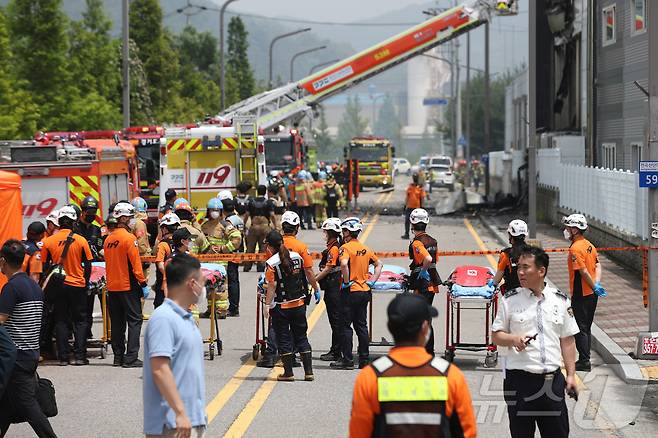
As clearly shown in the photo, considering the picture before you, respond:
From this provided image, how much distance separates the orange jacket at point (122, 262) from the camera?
1408 cm

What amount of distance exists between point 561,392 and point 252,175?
21.0 metres

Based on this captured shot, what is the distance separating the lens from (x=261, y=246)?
22.8 metres

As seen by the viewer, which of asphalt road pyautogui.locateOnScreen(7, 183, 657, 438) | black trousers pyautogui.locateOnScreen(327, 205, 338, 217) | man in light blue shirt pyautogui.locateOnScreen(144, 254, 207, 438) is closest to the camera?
man in light blue shirt pyautogui.locateOnScreen(144, 254, 207, 438)

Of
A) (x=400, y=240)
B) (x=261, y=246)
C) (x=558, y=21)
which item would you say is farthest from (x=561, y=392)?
(x=558, y=21)

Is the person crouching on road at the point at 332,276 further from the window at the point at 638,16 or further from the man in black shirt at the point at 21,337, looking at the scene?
the window at the point at 638,16

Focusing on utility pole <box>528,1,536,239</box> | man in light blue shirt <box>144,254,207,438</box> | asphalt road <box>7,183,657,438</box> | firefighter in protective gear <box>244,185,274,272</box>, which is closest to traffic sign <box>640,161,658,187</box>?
asphalt road <box>7,183,657,438</box>

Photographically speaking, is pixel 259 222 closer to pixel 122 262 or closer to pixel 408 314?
pixel 122 262

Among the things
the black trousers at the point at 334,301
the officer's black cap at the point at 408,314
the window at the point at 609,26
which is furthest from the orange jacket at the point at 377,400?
the window at the point at 609,26

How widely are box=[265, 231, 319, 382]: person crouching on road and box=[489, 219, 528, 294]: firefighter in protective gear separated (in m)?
2.04

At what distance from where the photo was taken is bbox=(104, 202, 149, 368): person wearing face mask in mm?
14094

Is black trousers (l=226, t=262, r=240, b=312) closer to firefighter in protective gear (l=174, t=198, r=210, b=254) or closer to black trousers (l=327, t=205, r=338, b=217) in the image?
firefighter in protective gear (l=174, t=198, r=210, b=254)

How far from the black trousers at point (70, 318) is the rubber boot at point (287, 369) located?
8.33 feet

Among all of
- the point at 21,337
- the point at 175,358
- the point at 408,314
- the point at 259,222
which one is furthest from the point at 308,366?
the point at 259,222

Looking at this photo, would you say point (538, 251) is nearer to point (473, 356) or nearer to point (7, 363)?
point (7, 363)
